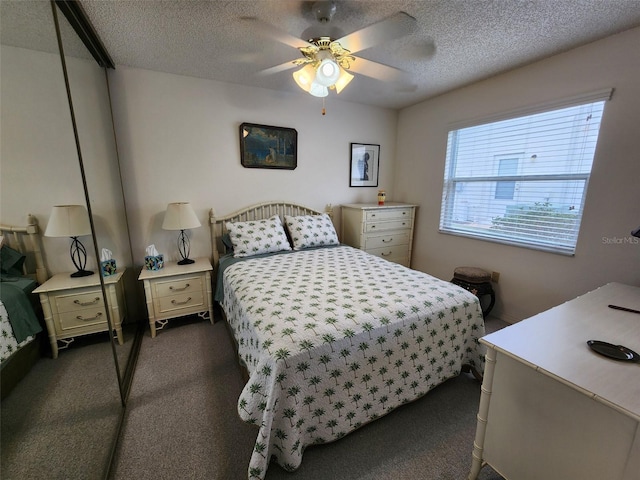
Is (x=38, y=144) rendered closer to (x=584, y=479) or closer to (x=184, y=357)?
(x=184, y=357)

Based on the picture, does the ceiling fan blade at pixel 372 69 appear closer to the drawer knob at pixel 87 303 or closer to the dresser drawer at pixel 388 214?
the dresser drawer at pixel 388 214

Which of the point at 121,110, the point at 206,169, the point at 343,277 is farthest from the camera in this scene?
the point at 206,169

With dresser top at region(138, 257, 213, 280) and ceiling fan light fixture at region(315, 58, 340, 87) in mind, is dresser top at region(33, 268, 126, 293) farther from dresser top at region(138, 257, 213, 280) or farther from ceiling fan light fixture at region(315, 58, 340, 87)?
ceiling fan light fixture at region(315, 58, 340, 87)

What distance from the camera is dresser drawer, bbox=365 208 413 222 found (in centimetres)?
324

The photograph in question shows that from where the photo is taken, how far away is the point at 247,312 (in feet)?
5.16

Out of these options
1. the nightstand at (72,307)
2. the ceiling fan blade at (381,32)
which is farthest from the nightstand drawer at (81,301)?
the ceiling fan blade at (381,32)

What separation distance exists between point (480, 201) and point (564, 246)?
841 millimetres

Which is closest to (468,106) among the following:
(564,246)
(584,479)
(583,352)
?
(564,246)

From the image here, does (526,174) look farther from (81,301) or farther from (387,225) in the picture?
(81,301)

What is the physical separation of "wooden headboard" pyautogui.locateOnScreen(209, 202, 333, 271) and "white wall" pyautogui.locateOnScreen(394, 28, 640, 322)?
1704mm

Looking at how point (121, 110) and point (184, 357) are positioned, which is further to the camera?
point (121, 110)

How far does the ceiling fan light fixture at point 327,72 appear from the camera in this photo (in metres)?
1.51

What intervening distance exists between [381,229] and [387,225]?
0.09 meters

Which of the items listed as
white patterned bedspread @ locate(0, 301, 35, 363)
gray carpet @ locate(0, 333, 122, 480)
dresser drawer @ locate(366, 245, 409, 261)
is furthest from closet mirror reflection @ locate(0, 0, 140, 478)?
dresser drawer @ locate(366, 245, 409, 261)
